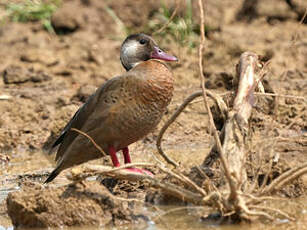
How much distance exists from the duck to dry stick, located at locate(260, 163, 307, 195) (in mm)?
1380

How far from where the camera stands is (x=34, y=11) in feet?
38.4

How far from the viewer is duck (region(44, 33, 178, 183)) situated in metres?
5.81

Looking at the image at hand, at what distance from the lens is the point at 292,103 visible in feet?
26.7

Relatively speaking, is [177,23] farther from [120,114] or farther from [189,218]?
[189,218]

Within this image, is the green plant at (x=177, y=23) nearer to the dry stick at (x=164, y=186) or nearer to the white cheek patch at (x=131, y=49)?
the white cheek patch at (x=131, y=49)

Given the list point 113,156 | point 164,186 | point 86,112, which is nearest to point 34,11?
point 86,112

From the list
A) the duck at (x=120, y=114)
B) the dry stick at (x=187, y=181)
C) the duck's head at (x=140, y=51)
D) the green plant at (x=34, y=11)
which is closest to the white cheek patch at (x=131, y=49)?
the duck's head at (x=140, y=51)

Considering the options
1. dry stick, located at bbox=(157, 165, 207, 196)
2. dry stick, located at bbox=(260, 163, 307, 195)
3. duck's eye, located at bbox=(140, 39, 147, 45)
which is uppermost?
duck's eye, located at bbox=(140, 39, 147, 45)

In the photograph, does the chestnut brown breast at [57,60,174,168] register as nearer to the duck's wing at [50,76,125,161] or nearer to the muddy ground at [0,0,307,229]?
the duck's wing at [50,76,125,161]

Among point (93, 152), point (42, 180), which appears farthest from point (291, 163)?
point (42, 180)

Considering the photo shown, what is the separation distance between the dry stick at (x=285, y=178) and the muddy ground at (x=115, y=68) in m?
1.63

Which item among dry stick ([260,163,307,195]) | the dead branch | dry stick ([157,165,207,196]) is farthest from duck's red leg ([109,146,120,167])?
dry stick ([260,163,307,195])

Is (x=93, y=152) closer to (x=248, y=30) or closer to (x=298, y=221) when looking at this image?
(x=298, y=221)

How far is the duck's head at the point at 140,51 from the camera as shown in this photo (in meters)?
6.45
